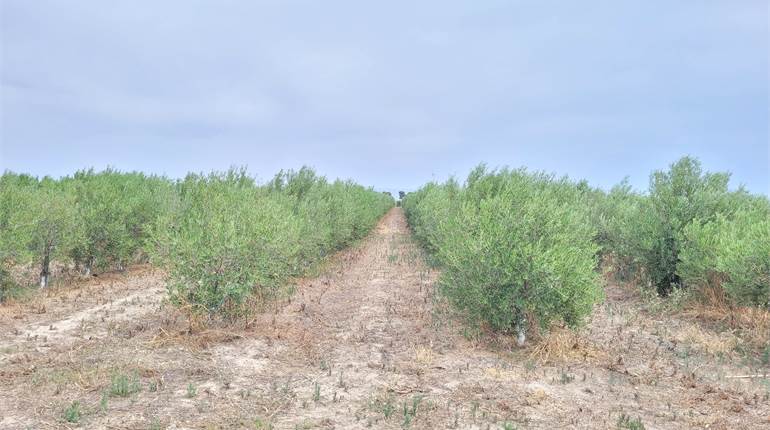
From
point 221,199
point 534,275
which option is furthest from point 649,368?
point 221,199

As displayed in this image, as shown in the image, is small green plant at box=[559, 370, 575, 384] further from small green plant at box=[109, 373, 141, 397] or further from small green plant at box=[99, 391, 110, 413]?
small green plant at box=[99, 391, 110, 413]

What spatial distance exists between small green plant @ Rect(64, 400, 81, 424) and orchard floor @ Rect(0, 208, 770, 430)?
0.22 feet

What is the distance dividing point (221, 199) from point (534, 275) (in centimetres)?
760

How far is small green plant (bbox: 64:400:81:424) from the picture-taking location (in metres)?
6.50

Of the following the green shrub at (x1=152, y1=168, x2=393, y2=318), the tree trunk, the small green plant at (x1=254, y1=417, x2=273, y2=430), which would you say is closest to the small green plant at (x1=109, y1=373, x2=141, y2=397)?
the small green plant at (x1=254, y1=417, x2=273, y2=430)

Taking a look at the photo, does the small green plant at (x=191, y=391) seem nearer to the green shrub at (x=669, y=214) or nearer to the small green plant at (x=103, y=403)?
the small green plant at (x=103, y=403)

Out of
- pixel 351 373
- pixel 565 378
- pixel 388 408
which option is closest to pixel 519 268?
pixel 565 378

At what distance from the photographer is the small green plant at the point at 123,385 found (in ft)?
24.0

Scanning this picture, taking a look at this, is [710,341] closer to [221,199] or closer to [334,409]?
[334,409]

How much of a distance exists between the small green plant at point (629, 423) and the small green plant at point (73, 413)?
6892mm

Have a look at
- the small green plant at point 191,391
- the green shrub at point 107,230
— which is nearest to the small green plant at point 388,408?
the small green plant at point 191,391

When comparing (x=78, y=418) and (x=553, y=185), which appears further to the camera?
(x=553, y=185)

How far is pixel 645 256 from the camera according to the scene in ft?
54.2

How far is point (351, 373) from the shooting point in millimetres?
8680
